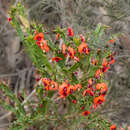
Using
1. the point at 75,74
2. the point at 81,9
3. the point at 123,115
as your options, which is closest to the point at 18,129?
the point at 75,74

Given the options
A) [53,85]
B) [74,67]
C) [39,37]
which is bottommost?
[53,85]

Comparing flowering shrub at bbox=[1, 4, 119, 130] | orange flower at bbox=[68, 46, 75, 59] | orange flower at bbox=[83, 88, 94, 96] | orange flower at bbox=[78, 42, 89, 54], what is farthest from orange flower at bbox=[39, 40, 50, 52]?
orange flower at bbox=[83, 88, 94, 96]

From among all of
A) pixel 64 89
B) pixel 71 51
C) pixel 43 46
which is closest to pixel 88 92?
pixel 64 89

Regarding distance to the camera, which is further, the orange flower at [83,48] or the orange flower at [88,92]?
the orange flower at [88,92]

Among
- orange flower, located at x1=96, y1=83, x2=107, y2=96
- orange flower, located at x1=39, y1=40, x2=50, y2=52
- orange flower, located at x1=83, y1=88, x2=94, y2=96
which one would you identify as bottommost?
orange flower, located at x1=83, y1=88, x2=94, y2=96

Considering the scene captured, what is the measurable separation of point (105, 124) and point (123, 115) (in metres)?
1.63

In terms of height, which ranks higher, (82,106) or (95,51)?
(95,51)

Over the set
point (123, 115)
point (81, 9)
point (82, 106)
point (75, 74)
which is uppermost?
point (81, 9)

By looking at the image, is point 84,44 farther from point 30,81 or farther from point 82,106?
point 30,81

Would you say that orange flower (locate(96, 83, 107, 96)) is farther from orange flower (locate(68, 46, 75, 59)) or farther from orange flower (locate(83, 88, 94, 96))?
orange flower (locate(68, 46, 75, 59))

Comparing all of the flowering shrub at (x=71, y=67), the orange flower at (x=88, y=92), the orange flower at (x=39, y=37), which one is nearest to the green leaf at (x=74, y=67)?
the flowering shrub at (x=71, y=67)

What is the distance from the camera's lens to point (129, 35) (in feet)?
9.71

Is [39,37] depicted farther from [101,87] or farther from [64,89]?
[101,87]

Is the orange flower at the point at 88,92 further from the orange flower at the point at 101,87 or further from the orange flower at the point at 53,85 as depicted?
the orange flower at the point at 53,85
